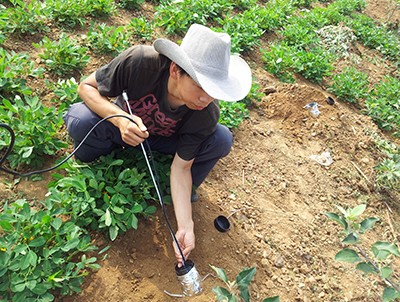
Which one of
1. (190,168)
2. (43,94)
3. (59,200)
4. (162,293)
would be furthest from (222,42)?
(43,94)

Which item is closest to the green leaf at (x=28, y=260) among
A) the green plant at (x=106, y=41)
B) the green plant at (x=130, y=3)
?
the green plant at (x=106, y=41)

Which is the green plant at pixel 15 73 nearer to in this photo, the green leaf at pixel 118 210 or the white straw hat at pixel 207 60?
the green leaf at pixel 118 210

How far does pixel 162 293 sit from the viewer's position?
202 cm

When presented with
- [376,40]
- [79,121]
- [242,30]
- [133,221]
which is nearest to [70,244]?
[133,221]

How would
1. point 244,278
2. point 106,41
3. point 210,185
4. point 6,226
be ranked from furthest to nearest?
point 106,41
point 210,185
point 6,226
point 244,278

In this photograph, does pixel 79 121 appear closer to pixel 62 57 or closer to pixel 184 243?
pixel 184 243

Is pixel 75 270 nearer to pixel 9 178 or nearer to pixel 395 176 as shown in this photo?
pixel 9 178

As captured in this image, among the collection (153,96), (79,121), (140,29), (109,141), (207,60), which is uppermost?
(207,60)

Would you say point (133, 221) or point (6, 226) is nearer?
point (6, 226)

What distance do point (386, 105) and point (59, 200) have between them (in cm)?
439

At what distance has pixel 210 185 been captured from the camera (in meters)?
2.81

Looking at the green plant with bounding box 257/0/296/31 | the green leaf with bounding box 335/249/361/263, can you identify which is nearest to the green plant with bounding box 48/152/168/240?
the green leaf with bounding box 335/249/361/263

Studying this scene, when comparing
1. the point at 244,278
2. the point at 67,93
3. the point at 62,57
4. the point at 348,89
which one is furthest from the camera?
the point at 348,89

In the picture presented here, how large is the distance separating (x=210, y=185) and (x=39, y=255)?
1.34 meters
